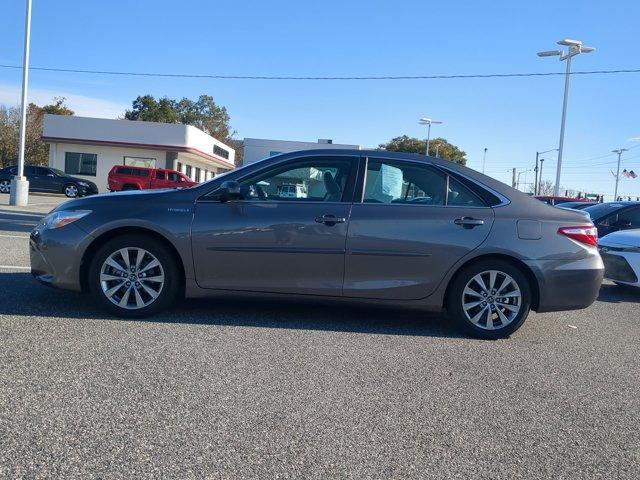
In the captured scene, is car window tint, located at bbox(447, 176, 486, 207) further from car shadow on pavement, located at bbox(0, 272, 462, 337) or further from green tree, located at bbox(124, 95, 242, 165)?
green tree, located at bbox(124, 95, 242, 165)

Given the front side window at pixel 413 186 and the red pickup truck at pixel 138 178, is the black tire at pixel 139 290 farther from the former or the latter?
the red pickup truck at pixel 138 178

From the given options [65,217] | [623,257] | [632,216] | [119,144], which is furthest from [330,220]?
[119,144]

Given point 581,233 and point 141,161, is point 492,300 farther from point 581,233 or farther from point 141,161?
point 141,161

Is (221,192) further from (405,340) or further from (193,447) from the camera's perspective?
(193,447)

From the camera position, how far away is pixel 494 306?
5.64 m

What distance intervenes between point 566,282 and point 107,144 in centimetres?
3364

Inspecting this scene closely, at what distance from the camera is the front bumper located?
5.46 m

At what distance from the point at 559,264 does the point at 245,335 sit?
291 cm

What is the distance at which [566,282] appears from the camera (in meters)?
5.62

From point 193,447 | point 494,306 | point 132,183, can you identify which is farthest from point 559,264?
point 132,183

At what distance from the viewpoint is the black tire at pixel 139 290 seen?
217 inches

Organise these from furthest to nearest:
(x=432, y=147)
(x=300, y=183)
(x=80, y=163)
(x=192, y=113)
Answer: (x=192, y=113) → (x=432, y=147) → (x=80, y=163) → (x=300, y=183)

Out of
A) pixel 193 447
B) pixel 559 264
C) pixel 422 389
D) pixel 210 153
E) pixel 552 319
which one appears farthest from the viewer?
pixel 210 153

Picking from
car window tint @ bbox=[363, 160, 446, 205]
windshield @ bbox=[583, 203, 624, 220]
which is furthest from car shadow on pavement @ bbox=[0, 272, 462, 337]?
windshield @ bbox=[583, 203, 624, 220]
